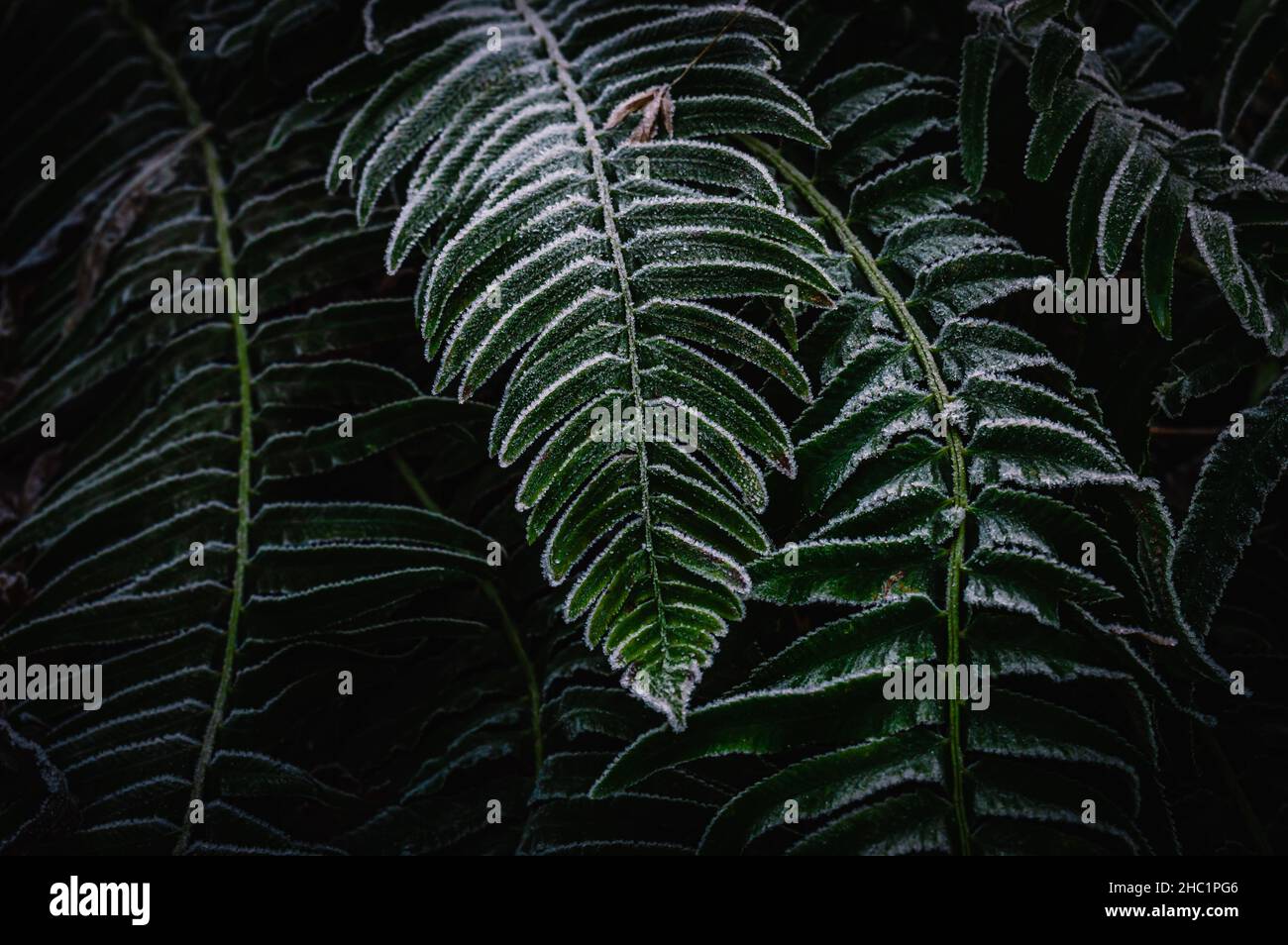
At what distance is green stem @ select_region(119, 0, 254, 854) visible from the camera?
1392 millimetres

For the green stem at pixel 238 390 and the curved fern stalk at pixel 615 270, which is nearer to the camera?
the curved fern stalk at pixel 615 270

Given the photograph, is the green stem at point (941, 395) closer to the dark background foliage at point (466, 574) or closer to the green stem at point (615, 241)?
the dark background foliage at point (466, 574)

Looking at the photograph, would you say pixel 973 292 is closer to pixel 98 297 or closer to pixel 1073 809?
pixel 1073 809

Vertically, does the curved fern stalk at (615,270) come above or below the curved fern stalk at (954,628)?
above

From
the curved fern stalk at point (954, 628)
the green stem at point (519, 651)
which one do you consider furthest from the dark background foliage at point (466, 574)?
the curved fern stalk at point (954, 628)

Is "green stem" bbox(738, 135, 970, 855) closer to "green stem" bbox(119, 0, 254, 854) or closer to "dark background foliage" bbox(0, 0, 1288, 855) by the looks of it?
"dark background foliage" bbox(0, 0, 1288, 855)

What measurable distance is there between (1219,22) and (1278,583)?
3.42 feet

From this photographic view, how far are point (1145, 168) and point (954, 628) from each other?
29.0 inches

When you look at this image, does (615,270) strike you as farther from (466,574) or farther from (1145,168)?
(1145,168)

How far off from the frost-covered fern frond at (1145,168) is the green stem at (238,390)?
1.23 m

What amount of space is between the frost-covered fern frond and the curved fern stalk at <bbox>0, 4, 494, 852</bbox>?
0.94 meters

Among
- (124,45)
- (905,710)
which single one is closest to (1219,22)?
(905,710)

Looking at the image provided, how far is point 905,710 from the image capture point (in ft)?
3.38

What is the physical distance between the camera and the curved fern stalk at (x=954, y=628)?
100cm
